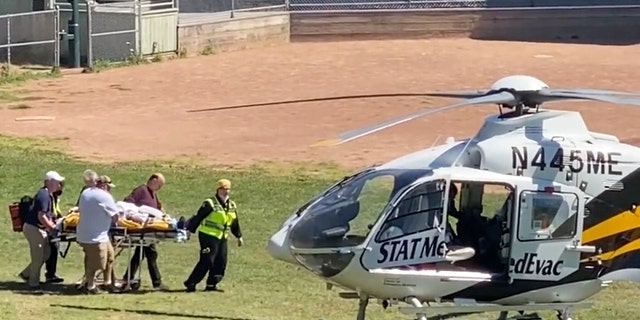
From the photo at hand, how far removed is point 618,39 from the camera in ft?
152

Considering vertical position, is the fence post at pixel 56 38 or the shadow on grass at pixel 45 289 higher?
the fence post at pixel 56 38

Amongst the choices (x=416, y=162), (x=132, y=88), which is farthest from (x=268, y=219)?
(x=132, y=88)

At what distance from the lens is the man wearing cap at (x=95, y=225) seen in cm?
1522

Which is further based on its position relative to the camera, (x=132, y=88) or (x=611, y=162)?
(x=132, y=88)

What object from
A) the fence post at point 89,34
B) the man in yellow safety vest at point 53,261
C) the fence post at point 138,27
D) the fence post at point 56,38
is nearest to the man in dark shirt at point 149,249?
the man in yellow safety vest at point 53,261

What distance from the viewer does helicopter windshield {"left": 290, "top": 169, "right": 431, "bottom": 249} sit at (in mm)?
11875

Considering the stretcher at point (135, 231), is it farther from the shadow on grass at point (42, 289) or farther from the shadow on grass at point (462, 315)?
the shadow on grass at point (462, 315)

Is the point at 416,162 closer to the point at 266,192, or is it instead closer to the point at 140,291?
the point at 140,291

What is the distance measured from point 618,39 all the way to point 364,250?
36.1 meters

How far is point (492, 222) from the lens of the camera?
12031mm

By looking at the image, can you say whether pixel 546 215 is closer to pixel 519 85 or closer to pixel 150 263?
pixel 519 85

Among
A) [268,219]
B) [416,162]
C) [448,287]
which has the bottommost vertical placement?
[268,219]

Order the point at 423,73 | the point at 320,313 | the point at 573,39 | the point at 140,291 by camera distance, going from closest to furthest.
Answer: the point at 320,313
the point at 140,291
the point at 423,73
the point at 573,39

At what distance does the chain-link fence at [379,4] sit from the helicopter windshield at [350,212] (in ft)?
113
